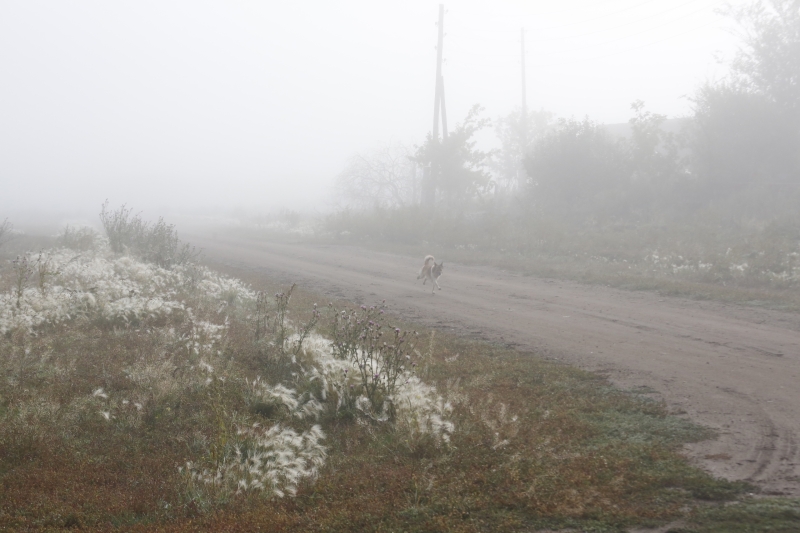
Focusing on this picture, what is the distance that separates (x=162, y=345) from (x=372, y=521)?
16.5 feet

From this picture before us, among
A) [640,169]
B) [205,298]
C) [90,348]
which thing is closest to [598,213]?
[640,169]

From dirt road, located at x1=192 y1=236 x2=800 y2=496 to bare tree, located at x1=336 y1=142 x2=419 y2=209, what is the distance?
941 inches

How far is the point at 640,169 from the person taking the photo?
2552 centimetres

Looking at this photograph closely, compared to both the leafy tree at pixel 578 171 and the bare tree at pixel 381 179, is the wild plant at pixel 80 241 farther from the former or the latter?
the bare tree at pixel 381 179

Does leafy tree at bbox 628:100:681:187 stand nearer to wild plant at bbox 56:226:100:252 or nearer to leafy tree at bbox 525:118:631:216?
leafy tree at bbox 525:118:631:216

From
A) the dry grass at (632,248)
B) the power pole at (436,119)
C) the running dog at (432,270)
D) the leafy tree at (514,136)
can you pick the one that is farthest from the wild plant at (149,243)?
the leafy tree at (514,136)

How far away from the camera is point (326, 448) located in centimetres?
543

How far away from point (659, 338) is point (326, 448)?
18.5ft

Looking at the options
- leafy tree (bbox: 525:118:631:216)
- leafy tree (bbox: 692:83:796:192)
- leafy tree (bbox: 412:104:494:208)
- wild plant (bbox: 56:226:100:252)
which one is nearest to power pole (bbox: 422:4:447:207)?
leafy tree (bbox: 412:104:494:208)

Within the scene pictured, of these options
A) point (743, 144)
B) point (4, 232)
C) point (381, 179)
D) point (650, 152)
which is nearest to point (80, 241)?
point (4, 232)

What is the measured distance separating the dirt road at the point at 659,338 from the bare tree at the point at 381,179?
23.9m

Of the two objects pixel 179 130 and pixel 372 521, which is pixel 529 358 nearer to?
pixel 372 521

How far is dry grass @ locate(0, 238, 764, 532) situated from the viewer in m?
4.11

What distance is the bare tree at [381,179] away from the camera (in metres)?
40.8
